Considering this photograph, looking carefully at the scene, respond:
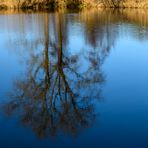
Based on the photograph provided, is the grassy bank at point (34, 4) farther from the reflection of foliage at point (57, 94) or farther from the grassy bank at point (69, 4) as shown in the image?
the reflection of foliage at point (57, 94)

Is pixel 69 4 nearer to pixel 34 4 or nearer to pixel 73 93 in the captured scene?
pixel 34 4

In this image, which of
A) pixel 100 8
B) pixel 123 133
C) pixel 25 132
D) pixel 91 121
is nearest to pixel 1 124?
pixel 25 132

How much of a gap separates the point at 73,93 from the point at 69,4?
23.7 m

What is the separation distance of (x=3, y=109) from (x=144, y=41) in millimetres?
7718

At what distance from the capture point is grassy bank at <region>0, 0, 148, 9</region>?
2798 centimetres

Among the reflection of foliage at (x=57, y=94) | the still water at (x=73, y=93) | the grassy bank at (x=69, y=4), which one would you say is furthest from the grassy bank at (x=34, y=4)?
the reflection of foliage at (x=57, y=94)

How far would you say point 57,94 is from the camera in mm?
6684

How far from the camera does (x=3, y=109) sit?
591 centimetres

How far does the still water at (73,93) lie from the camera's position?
16.3 ft

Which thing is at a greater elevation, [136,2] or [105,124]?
[136,2]

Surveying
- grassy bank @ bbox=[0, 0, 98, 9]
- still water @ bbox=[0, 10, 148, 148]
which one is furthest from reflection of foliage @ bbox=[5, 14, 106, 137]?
grassy bank @ bbox=[0, 0, 98, 9]

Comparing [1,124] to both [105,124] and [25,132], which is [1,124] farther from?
[105,124]

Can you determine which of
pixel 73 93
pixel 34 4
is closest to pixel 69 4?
pixel 34 4

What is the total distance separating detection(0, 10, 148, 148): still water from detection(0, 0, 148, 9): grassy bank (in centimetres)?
1608
